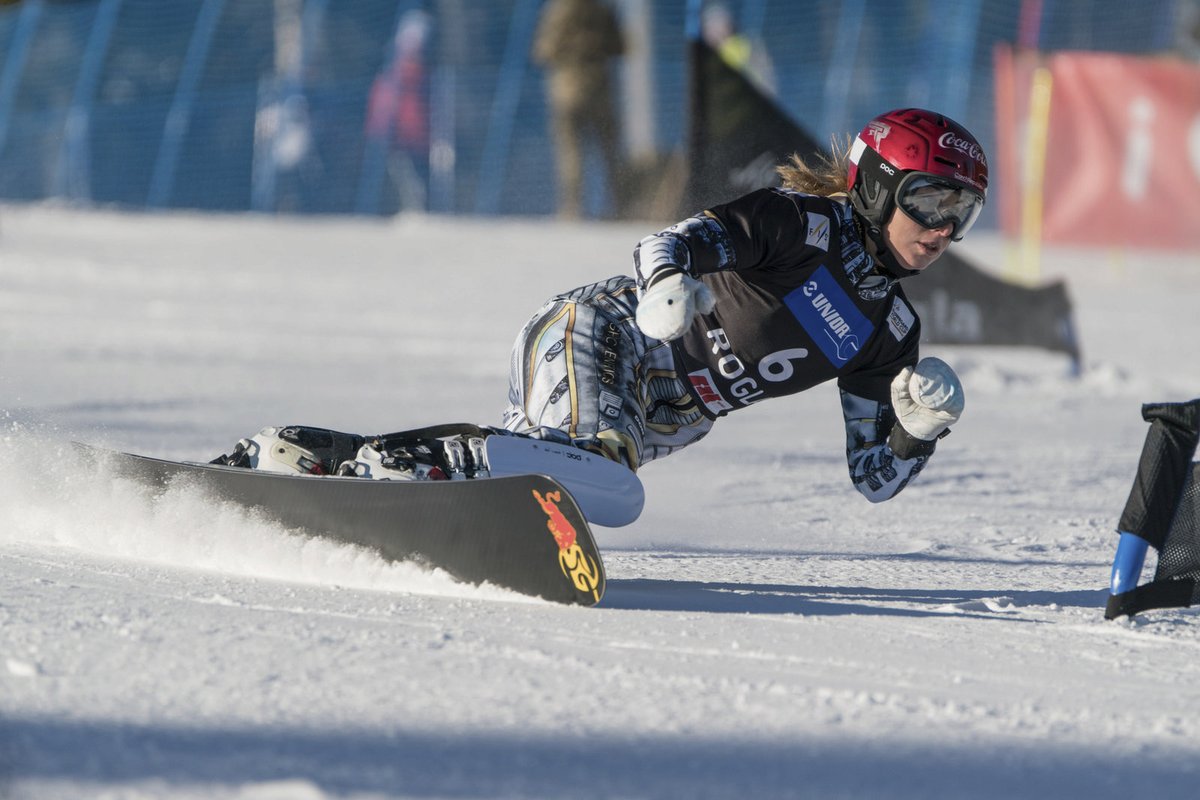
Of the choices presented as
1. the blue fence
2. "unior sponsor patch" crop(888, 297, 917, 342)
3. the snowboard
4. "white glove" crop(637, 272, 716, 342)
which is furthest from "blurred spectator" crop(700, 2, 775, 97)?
the snowboard

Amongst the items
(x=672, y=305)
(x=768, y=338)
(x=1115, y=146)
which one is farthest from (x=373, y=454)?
(x=1115, y=146)

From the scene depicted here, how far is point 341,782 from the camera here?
214 cm

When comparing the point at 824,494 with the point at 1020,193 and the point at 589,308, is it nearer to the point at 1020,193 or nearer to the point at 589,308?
the point at 589,308

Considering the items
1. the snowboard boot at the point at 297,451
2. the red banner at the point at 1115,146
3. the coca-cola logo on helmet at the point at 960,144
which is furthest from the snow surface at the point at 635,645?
the red banner at the point at 1115,146

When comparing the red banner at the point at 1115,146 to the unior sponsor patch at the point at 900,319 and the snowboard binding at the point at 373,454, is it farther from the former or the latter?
the snowboard binding at the point at 373,454

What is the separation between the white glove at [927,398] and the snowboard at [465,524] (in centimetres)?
108

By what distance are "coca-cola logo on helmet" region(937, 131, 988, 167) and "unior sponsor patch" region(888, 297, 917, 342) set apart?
1.61ft

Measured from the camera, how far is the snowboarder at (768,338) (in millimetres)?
3721

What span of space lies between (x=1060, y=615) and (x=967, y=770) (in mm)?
1362

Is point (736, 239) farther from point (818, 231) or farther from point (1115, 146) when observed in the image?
point (1115, 146)

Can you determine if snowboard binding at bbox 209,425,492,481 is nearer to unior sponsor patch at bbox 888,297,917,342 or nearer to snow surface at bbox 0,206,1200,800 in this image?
snow surface at bbox 0,206,1200,800

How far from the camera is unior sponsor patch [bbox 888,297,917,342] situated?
4098mm

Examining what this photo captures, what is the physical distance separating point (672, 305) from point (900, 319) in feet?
3.44

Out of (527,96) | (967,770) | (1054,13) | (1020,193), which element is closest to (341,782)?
(967,770)
